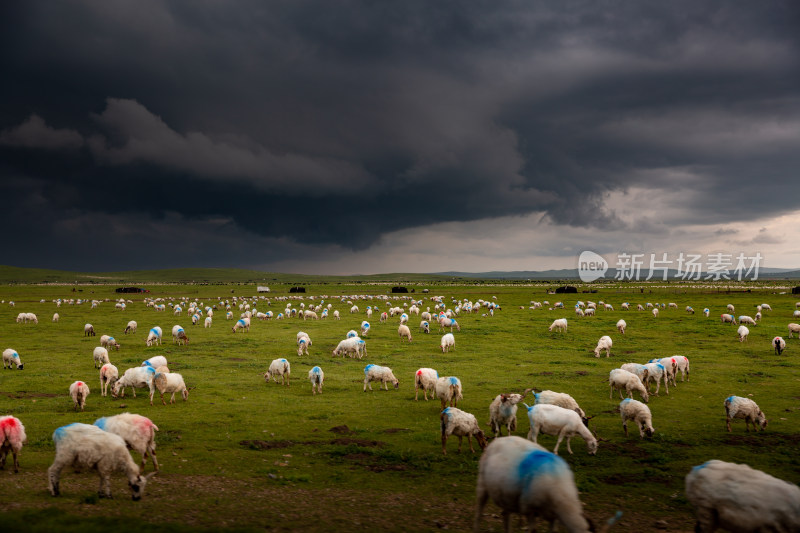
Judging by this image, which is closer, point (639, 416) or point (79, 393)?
point (639, 416)

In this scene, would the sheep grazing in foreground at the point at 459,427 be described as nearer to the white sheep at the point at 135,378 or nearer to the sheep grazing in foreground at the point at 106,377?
the white sheep at the point at 135,378

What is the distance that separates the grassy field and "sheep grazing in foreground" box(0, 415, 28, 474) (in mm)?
529

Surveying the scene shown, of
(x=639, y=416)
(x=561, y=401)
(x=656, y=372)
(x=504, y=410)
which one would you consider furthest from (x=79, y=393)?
(x=656, y=372)

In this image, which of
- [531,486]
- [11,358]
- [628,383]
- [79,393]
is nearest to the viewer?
[531,486]

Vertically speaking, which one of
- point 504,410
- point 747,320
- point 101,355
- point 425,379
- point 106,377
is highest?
point 747,320

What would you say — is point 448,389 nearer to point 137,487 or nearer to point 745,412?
point 745,412

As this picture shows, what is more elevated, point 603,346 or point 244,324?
point 603,346

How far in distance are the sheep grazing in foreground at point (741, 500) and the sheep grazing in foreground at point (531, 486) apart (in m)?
1.76

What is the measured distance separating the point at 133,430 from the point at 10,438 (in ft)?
11.0

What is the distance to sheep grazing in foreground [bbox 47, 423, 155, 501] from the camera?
10453 millimetres

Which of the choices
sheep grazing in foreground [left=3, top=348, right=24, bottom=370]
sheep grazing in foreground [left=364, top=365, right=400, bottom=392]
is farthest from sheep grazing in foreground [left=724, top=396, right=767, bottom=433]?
sheep grazing in foreground [left=3, top=348, right=24, bottom=370]

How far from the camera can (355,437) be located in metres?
16.2

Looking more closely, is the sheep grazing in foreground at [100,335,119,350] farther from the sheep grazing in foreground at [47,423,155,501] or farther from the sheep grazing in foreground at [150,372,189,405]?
the sheep grazing in foreground at [47,423,155,501]

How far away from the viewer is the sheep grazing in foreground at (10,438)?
40.0 ft
